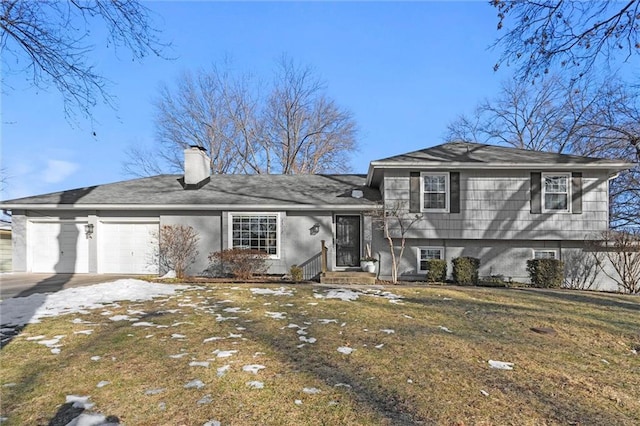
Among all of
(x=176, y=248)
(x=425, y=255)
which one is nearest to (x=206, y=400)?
(x=176, y=248)

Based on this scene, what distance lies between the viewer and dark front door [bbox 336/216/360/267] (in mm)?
13023

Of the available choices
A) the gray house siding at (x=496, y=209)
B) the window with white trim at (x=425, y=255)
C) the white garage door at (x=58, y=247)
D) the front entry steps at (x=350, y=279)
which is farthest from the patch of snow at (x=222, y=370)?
the white garage door at (x=58, y=247)

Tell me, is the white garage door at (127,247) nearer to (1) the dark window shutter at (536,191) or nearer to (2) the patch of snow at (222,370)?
(2) the patch of snow at (222,370)

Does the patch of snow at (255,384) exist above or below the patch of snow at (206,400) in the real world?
below

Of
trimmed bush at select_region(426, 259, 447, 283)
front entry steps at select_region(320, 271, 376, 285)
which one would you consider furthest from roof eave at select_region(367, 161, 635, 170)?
front entry steps at select_region(320, 271, 376, 285)

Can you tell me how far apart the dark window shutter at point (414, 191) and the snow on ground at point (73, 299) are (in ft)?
24.8

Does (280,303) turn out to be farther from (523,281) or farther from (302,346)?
(523,281)

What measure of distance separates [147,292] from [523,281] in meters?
11.6

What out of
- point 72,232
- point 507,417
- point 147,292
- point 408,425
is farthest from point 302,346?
point 72,232

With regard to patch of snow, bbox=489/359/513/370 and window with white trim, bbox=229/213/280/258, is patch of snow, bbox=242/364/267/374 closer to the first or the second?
patch of snow, bbox=489/359/513/370

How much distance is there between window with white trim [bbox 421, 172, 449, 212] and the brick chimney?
8.61m

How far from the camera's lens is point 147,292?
894 cm


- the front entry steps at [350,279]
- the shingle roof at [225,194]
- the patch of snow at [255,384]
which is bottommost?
the front entry steps at [350,279]

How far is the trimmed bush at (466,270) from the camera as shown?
11672 millimetres
